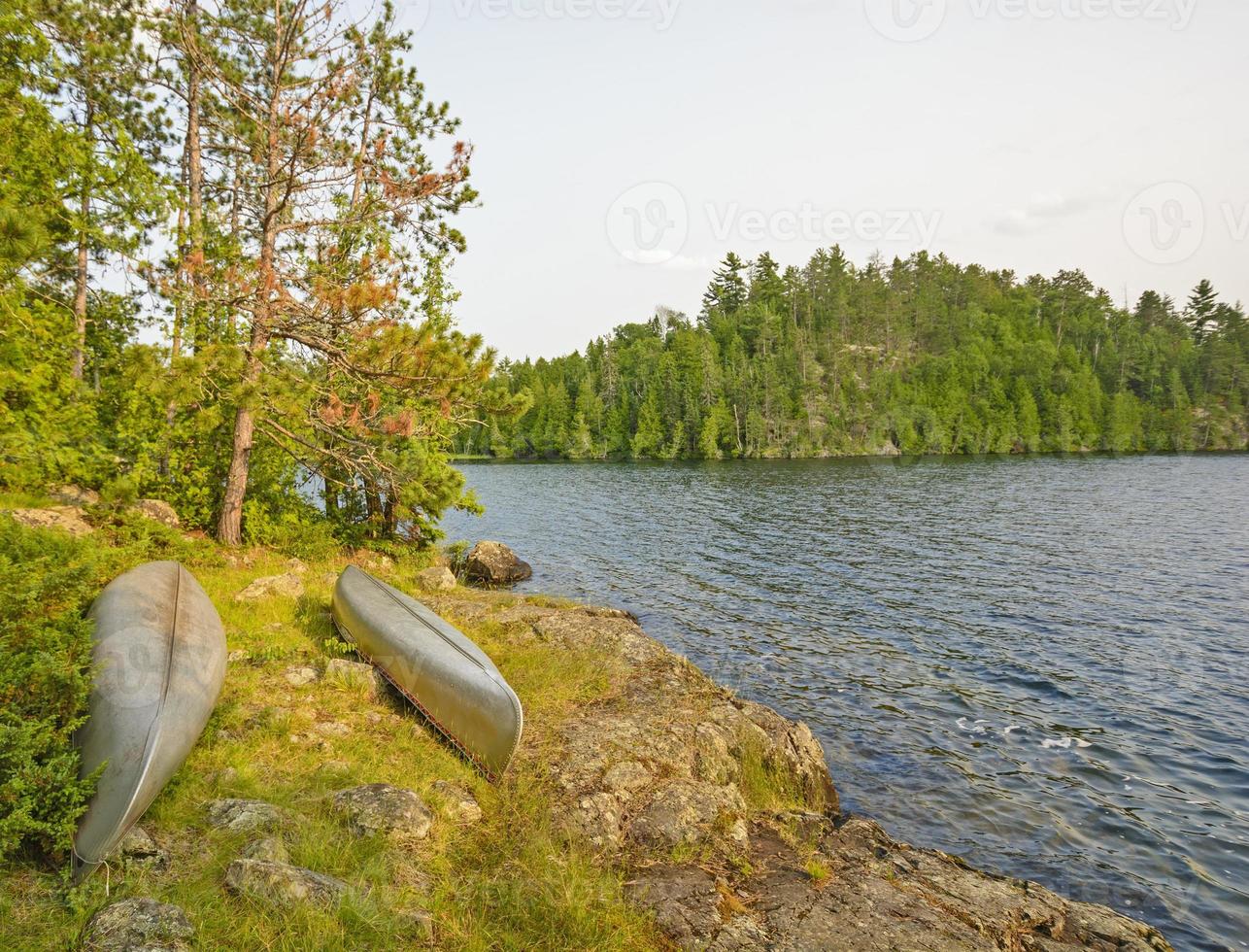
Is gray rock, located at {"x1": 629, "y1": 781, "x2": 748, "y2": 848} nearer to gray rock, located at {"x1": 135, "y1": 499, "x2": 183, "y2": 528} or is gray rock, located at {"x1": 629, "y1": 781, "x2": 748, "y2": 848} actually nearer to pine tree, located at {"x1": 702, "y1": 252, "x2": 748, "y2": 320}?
gray rock, located at {"x1": 135, "y1": 499, "x2": 183, "y2": 528}

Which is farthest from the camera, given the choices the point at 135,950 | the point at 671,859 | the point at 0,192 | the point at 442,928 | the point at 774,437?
the point at 774,437

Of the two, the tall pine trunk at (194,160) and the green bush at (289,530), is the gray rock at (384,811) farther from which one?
the green bush at (289,530)

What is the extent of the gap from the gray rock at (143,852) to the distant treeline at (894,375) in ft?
320

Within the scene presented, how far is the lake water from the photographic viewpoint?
888 cm

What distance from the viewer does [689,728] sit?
927cm

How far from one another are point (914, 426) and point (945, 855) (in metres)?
111

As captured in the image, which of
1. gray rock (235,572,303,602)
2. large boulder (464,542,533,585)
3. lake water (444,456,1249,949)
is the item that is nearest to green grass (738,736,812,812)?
lake water (444,456,1249,949)

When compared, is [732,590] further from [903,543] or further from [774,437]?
[774,437]

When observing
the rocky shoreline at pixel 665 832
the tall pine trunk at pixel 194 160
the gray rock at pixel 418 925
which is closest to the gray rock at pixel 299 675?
the rocky shoreline at pixel 665 832

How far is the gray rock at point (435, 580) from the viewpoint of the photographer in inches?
653

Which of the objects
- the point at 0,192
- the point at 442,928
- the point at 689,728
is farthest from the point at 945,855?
the point at 0,192

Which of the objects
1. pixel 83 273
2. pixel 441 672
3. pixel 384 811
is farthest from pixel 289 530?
pixel 384 811

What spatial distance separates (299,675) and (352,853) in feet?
14.0

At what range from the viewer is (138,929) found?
4180 millimetres
